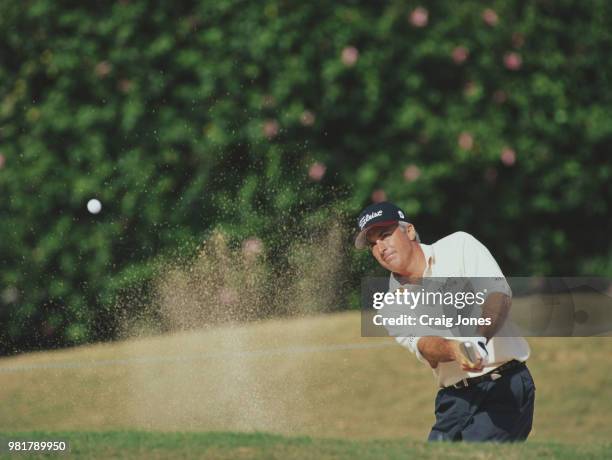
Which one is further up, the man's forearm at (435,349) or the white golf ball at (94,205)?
the white golf ball at (94,205)

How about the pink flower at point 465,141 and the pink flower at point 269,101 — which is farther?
the pink flower at point 465,141

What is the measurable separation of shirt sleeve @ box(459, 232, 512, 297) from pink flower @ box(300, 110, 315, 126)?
2994 mm

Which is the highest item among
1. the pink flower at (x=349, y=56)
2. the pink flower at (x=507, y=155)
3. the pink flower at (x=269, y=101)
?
the pink flower at (x=349, y=56)

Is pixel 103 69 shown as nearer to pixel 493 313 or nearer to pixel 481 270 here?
pixel 481 270

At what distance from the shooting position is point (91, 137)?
23.5 feet

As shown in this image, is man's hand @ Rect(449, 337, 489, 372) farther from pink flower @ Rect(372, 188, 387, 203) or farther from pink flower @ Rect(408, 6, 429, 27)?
pink flower @ Rect(408, 6, 429, 27)

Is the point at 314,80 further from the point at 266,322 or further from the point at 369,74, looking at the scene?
the point at 266,322

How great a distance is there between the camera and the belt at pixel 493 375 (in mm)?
4352

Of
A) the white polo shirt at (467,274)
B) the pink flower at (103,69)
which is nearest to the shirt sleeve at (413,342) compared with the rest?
the white polo shirt at (467,274)

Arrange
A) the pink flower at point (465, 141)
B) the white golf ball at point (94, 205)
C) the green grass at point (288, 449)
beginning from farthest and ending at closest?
the pink flower at point (465, 141), the white golf ball at point (94, 205), the green grass at point (288, 449)

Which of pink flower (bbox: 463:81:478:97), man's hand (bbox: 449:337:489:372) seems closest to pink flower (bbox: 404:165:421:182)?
pink flower (bbox: 463:81:478:97)

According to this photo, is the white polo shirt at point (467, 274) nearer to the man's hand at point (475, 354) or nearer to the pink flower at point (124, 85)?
the man's hand at point (475, 354)

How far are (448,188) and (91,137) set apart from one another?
243 centimetres

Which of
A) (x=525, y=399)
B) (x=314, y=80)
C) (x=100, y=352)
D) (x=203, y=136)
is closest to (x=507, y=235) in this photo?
(x=314, y=80)
